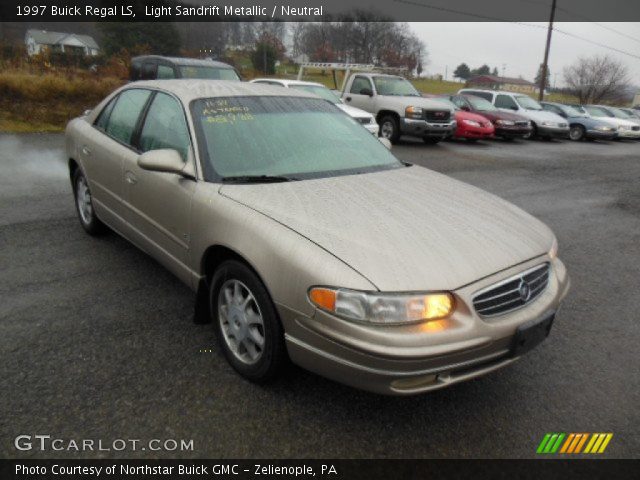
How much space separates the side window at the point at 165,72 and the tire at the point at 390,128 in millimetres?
5597

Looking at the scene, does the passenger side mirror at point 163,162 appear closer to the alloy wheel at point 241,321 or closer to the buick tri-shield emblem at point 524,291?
the alloy wheel at point 241,321

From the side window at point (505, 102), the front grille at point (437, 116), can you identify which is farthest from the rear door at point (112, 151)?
the side window at point (505, 102)

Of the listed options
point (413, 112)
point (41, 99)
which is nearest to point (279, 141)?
point (413, 112)

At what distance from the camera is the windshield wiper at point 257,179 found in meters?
2.73

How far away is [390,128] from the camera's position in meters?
12.7

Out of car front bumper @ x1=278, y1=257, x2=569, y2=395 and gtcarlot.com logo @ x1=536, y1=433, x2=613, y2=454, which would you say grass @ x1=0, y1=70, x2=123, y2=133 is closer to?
car front bumper @ x1=278, y1=257, x2=569, y2=395

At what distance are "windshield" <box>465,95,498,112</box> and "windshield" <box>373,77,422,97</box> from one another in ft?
12.0

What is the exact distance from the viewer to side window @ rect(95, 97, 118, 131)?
4059 mm

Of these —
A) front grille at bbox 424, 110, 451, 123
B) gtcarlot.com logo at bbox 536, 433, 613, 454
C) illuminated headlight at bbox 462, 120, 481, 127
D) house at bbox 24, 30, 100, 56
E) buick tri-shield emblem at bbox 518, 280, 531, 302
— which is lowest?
gtcarlot.com logo at bbox 536, 433, 613, 454

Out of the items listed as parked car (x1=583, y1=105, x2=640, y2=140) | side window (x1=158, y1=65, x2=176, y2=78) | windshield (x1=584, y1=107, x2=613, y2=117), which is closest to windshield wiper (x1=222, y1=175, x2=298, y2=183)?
side window (x1=158, y1=65, x2=176, y2=78)

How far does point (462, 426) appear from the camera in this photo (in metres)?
2.34

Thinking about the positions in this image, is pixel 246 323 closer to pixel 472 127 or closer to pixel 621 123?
pixel 472 127

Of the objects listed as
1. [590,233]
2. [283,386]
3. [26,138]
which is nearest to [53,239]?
[283,386]
